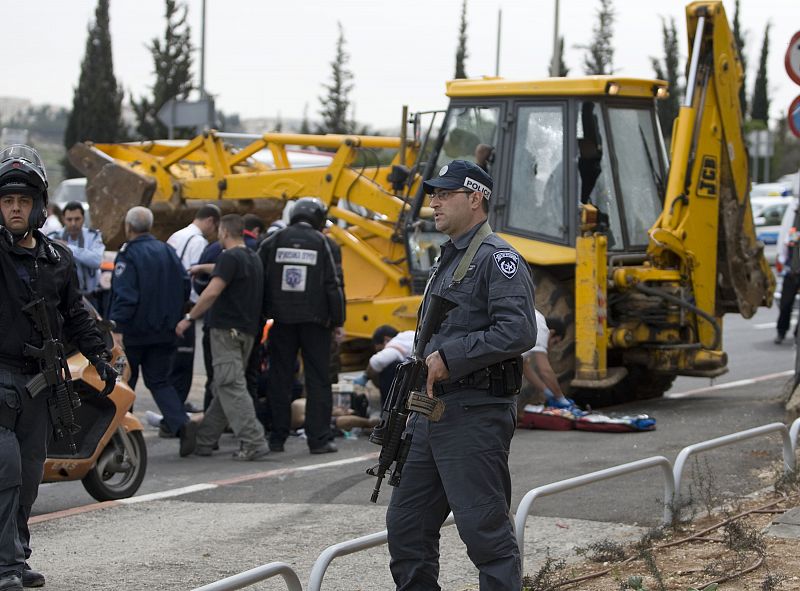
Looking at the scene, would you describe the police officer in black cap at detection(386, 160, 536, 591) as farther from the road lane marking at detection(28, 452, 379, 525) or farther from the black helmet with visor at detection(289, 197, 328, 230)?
the black helmet with visor at detection(289, 197, 328, 230)

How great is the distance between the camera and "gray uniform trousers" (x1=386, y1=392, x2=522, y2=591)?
16.7 feet

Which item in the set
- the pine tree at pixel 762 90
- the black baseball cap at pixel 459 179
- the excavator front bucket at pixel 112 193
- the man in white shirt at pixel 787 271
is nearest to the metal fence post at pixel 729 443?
the black baseball cap at pixel 459 179

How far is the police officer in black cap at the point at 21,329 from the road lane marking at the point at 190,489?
1.76 m

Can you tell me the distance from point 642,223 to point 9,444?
778 cm

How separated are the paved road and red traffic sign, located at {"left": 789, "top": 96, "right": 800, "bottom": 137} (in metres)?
2.44

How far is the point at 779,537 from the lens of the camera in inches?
279

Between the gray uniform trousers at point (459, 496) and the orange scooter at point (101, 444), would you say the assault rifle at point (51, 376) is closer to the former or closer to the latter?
the orange scooter at point (101, 444)

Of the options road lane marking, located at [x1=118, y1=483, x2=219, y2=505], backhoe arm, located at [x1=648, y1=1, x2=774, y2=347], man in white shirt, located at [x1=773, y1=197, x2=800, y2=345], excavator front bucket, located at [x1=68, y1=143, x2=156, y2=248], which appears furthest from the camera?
man in white shirt, located at [x1=773, y1=197, x2=800, y2=345]

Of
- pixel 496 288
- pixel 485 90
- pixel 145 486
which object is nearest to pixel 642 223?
pixel 485 90

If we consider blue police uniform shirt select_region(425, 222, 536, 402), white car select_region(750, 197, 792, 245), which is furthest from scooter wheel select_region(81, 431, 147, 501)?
white car select_region(750, 197, 792, 245)

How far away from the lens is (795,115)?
1074 cm

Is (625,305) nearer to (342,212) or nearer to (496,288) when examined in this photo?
(342,212)

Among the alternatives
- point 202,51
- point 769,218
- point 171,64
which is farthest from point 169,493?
point 171,64

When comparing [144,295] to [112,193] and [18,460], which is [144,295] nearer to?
[18,460]
